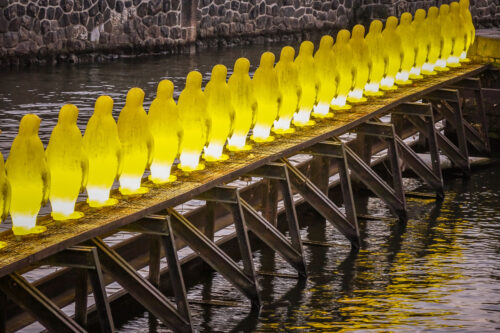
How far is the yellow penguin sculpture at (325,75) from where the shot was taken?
7.61 m

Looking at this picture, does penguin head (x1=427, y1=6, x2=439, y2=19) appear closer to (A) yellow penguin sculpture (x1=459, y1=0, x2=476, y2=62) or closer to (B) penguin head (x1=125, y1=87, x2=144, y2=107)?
(A) yellow penguin sculpture (x1=459, y1=0, x2=476, y2=62)

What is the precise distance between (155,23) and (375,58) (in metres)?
10.4

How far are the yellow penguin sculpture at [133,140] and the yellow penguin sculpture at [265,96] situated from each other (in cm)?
134

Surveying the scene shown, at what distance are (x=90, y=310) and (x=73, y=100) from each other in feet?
24.1

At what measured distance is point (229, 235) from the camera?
7410mm

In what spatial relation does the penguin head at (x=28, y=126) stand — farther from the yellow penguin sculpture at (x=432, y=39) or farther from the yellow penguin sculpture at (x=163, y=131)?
the yellow penguin sculpture at (x=432, y=39)

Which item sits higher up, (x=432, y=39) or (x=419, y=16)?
(x=419, y=16)

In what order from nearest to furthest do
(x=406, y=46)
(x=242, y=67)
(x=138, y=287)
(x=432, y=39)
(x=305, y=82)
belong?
(x=138, y=287)
(x=242, y=67)
(x=305, y=82)
(x=406, y=46)
(x=432, y=39)

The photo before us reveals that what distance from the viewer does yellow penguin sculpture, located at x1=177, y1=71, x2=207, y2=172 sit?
5988 mm

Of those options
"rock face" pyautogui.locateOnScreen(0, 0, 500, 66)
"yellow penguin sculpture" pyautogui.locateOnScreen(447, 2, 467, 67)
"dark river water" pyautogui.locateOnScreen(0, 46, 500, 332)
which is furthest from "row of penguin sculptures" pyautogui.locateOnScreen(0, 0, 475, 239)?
"rock face" pyautogui.locateOnScreen(0, 0, 500, 66)

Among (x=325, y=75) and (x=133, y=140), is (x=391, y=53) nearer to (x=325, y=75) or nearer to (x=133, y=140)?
(x=325, y=75)

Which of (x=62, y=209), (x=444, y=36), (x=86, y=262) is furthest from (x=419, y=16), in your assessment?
(x=86, y=262)

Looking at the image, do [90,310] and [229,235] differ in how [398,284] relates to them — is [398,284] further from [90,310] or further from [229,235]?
[90,310]

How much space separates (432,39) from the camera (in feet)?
31.9
